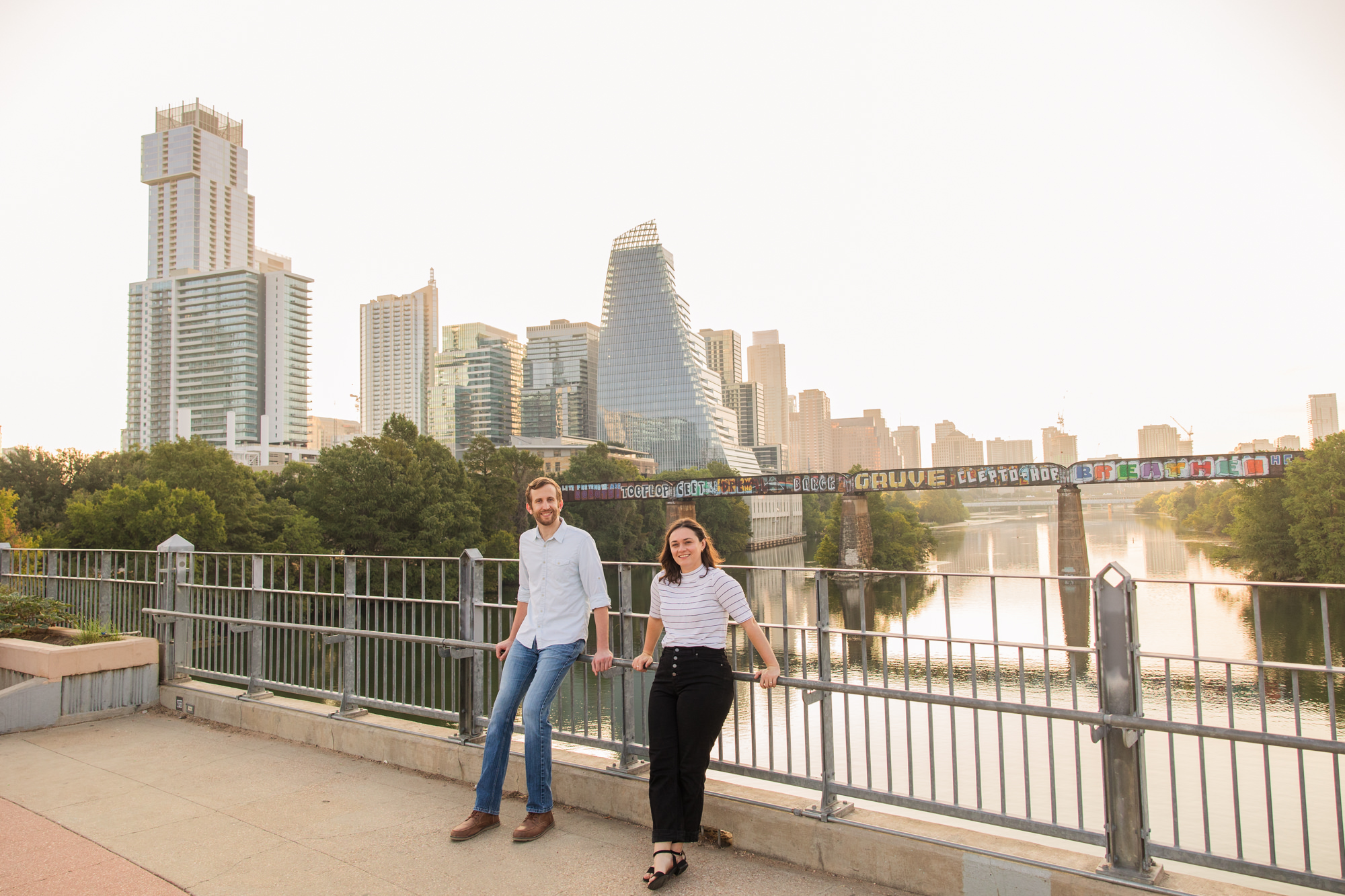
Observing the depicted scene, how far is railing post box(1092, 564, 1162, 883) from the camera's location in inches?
130

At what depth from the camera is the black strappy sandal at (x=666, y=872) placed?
12.1 feet

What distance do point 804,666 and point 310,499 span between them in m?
44.4

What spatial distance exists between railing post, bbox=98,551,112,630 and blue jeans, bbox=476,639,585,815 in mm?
6339

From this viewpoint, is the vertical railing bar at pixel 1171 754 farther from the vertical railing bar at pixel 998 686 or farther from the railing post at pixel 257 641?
the railing post at pixel 257 641

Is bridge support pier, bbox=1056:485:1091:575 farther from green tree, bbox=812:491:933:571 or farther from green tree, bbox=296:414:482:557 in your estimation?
green tree, bbox=296:414:482:557

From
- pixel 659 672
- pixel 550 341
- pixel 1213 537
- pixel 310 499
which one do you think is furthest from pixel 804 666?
pixel 550 341

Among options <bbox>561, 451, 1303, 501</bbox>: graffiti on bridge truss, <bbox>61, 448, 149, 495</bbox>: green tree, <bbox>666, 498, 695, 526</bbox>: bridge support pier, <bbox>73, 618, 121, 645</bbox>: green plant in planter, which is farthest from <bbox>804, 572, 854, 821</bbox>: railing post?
<bbox>666, 498, 695, 526</bbox>: bridge support pier

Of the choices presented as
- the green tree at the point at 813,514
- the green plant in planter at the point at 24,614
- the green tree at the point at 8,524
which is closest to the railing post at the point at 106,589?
the green plant in planter at the point at 24,614

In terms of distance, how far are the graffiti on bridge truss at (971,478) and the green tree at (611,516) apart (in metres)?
7.42

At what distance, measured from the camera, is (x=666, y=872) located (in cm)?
372

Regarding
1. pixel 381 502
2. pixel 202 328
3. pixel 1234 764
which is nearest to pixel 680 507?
pixel 381 502

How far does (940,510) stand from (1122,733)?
143949 millimetres

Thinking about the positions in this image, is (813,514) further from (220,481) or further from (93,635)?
(93,635)

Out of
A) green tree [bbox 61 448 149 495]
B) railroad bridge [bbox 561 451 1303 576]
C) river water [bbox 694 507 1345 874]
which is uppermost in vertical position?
green tree [bbox 61 448 149 495]
